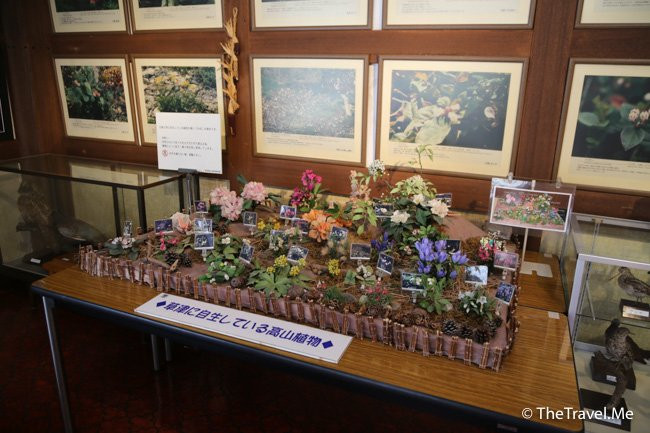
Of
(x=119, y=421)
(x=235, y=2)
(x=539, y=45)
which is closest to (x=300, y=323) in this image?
(x=119, y=421)

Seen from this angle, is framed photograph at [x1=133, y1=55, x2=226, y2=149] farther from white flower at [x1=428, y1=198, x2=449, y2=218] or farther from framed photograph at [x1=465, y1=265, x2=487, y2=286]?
framed photograph at [x1=465, y1=265, x2=487, y2=286]

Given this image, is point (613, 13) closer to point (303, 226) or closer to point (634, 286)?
point (634, 286)

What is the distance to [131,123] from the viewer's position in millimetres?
4098

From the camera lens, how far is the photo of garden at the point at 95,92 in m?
4.07

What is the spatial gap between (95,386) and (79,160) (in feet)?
→ 6.71

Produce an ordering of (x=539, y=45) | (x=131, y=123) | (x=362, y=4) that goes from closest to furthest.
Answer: (x=539, y=45), (x=362, y=4), (x=131, y=123)

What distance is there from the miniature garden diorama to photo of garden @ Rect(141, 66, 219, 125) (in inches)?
38.6

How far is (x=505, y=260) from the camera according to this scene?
237 centimetres

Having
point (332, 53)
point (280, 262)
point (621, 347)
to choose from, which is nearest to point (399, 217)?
point (280, 262)

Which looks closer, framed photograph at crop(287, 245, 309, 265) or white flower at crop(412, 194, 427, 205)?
framed photograph at crop(287, 245, 309, 265)

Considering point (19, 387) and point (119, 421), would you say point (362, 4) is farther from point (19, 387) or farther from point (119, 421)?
point (19, 387)

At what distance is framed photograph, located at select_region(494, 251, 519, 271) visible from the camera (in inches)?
93.0

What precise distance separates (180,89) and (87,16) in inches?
42.8

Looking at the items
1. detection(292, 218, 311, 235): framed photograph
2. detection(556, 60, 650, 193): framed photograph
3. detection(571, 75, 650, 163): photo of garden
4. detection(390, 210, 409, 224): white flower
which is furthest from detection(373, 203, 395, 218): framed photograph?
detection(571, 75, 650, 163): photo of garden
